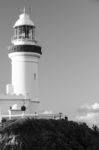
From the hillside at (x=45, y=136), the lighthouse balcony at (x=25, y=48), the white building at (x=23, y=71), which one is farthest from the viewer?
the lighthouse balcony at (x=25, y=48)

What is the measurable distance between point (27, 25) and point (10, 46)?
2.48m

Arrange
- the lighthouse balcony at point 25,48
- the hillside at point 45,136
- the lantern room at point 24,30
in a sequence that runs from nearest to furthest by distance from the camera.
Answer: the hillside at point 45,136 < the lighthouse balcony at point 25,48 < the lantern room at point 24,30

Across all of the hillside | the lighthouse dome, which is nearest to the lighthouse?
the lighthouse dome

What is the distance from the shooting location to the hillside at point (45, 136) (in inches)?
1337

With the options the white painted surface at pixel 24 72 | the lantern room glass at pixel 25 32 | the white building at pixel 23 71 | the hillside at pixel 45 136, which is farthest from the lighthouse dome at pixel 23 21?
the hillside at pixel 45 136

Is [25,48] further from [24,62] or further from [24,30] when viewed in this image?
[24,30]

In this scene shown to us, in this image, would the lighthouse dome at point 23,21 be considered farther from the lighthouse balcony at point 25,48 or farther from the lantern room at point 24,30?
the lighthouse balcony at point 25,48

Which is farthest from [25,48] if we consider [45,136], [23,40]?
[45,136]

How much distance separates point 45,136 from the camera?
1388 inches

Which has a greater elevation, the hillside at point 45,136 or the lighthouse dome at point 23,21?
the lighthouse dome at point 23,21

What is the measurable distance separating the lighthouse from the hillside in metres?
8.98

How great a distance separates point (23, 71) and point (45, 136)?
12.8 metres

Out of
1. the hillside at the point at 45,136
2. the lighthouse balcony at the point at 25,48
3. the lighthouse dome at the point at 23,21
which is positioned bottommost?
the hillside at the point at 45,136

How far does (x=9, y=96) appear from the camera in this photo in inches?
1823
